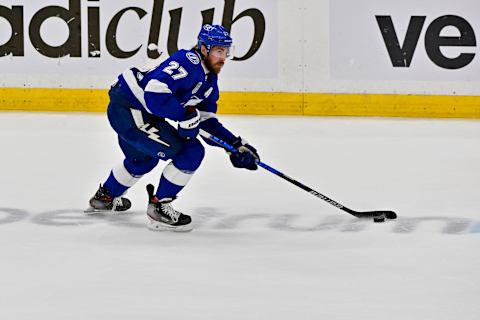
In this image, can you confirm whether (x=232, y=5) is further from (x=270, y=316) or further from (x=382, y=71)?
(x=270, y=316)

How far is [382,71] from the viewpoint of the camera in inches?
290

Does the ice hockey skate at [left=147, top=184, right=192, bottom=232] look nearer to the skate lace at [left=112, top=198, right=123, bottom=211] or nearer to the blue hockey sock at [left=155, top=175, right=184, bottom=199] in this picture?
the blue hockey sock at [left=155, top=175, right=184, bottom=199]

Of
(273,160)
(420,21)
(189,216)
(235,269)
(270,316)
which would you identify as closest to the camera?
(270,316)

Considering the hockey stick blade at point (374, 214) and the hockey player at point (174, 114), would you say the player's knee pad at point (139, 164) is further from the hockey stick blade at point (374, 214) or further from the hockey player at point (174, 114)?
the hockey stick blade at point (374, 214)

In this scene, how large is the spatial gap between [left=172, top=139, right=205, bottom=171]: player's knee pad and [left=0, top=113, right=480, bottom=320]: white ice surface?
0.25 m

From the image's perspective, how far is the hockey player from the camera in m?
3.94

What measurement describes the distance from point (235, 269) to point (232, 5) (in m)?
4.24

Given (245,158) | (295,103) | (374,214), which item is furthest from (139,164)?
(295,103)

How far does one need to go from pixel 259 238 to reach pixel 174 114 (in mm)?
536

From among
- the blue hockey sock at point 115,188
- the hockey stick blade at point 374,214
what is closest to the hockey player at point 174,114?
the blue hockey sock at point 115,188


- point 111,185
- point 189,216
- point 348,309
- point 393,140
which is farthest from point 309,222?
point 393,140

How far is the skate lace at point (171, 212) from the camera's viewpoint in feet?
13.4

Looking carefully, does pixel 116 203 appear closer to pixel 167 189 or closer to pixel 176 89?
pixel 167 189

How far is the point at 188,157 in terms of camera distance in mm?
4062
